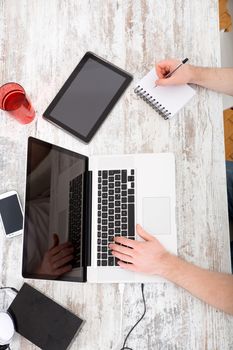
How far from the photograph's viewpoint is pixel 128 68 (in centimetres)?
125

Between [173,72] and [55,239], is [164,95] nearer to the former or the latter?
[173,72]

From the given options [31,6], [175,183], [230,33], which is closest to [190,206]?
[175,183]

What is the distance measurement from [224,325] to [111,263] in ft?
1.08

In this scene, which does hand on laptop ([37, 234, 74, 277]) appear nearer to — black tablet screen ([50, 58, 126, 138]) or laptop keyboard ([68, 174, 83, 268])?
laptop keyboard ([68, 174, 83, 268])

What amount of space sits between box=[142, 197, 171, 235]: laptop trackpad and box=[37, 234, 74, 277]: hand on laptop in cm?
22

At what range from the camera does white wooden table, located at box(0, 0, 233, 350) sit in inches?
Result: 42.8

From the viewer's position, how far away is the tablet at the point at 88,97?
1.22m

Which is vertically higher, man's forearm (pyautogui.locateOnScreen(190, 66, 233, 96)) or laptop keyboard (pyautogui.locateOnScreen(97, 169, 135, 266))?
man's forearm (pyautogui.locateOnScreen(190, 66, 233, 96))

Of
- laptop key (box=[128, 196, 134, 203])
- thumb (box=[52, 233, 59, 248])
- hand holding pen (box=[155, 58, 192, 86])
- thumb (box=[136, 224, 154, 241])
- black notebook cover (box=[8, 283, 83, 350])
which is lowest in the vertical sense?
black notebook cover (box=[8, 283, 83, 350])

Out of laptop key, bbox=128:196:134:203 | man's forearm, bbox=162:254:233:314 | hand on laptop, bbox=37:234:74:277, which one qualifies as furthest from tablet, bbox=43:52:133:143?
man's forearm, bbox=162:254:233:314

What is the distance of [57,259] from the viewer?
3.57 ft

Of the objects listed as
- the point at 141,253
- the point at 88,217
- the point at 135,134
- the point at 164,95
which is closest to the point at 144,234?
the point at 141,253

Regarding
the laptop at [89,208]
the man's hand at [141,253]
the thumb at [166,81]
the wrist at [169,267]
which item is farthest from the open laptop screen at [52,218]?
the thumb at [166,81]

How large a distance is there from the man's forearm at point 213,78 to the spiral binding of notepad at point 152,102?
0.37 feet
